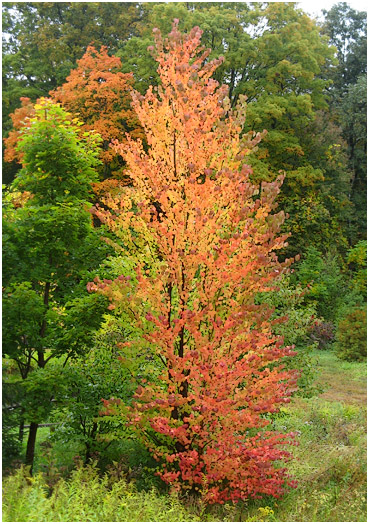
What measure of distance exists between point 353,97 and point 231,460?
22505 mm

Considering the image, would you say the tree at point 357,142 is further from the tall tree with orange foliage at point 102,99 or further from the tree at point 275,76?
the tall tree with orange foliage at point 102,99

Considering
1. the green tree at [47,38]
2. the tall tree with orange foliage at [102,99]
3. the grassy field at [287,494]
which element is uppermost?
the green tree at [47,38]

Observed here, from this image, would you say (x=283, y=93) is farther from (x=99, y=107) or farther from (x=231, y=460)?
(x=231, y=460)

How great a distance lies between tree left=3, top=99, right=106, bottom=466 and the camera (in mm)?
6305

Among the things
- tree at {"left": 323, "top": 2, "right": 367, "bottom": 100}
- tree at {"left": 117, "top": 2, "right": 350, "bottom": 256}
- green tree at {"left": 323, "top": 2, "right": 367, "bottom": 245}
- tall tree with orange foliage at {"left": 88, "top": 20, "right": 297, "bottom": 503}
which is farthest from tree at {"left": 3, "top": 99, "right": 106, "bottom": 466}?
tree at {"left": 323, "top": 2, "right": 367, "bottom": 100}

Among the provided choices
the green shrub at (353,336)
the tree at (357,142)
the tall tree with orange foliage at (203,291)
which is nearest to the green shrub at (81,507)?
the tall tree with orange foliage at (203,291)

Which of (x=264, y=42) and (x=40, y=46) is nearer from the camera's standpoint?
(x=40, y=46)

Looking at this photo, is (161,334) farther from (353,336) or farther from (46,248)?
(353,336)

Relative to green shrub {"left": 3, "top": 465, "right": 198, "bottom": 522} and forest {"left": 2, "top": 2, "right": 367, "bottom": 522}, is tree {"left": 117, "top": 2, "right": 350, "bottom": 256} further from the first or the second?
green shrub {"left": 3, "top": 465, "right": 198, "bottom": 522}

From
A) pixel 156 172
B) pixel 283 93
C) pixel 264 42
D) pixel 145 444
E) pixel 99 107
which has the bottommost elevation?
pixel 145 444

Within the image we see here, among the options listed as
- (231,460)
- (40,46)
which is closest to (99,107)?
(40,46)

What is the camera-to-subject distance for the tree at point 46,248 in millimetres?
6305

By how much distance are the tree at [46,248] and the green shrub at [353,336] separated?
1105 centimetres

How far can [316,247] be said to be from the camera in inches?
840
